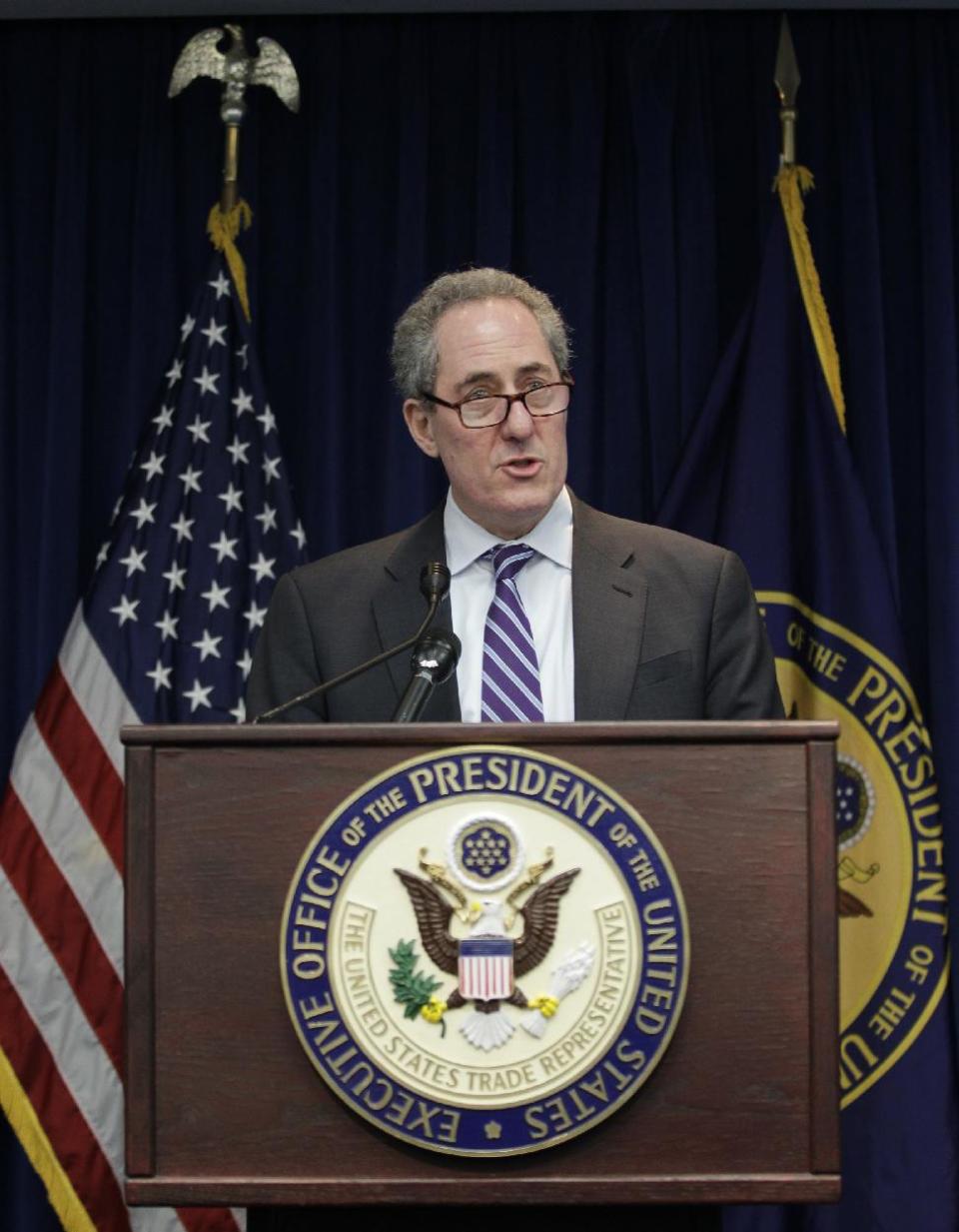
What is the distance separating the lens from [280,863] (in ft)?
6.02

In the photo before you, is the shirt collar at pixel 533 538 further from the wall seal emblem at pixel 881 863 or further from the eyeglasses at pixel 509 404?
the wall seal emblem at pixel 881 863

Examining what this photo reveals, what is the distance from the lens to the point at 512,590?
2.53 meters

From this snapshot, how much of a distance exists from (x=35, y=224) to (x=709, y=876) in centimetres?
318

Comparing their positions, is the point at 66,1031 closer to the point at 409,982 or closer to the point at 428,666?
the point at 428,666

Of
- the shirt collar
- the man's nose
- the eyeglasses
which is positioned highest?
the eyeglasses

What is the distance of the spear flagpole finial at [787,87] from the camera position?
3975mm

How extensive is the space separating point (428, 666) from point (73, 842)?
6.45ft

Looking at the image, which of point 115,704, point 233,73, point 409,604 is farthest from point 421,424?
point 233,73

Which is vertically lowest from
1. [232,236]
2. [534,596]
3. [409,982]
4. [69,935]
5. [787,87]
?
[69,935]

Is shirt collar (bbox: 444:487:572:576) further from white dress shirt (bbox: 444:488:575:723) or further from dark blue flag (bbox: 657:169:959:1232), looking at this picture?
dark blue flag (bbox: 657:169:959:1232)

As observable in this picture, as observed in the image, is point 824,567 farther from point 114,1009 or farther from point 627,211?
point 114,1009

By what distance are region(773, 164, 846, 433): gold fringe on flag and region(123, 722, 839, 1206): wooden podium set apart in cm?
228

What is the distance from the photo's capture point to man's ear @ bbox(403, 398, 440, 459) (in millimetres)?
2807

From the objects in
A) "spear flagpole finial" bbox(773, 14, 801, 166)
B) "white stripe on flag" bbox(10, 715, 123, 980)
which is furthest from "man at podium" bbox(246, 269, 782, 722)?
"spear flagpole finial" bbox(773, 14, 801, 166)
